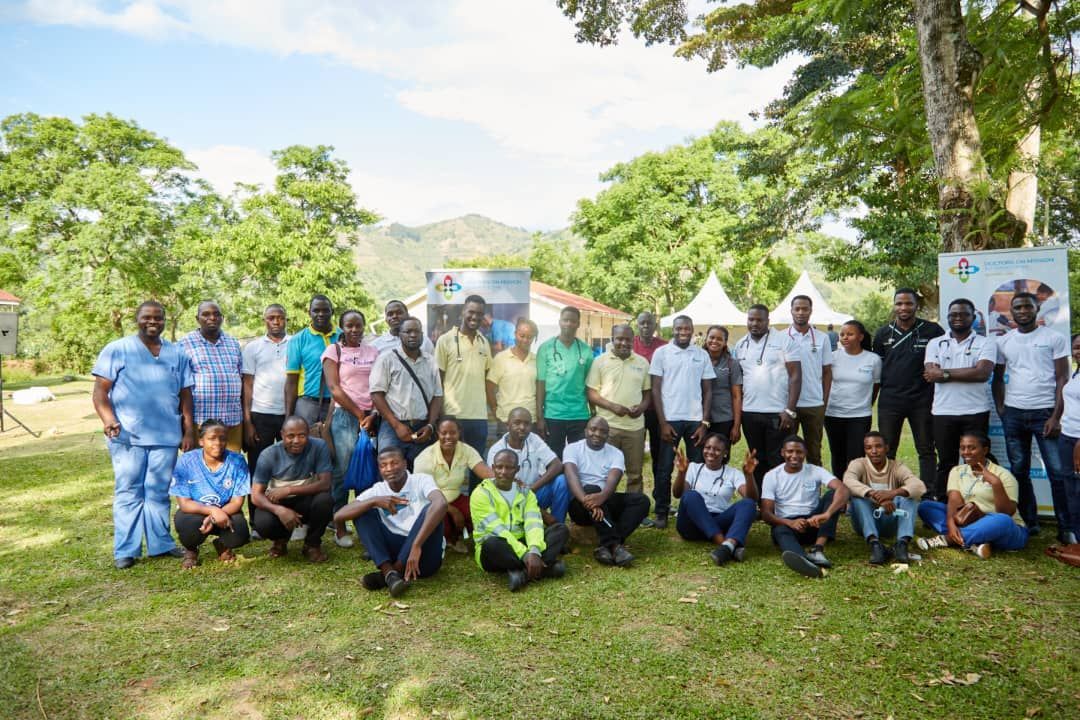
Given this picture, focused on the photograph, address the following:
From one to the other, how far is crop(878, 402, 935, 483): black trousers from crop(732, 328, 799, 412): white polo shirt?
88cm

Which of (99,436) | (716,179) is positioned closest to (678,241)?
(716,179)

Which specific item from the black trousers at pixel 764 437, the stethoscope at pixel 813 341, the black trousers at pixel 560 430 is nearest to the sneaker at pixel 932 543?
the black trousers at pixel 764 437

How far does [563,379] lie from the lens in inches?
246

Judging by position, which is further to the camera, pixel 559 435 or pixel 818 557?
pixel 559 435

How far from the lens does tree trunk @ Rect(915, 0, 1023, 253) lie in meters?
6.29

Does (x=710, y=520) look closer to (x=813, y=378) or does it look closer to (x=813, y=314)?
(x=813, y=378)

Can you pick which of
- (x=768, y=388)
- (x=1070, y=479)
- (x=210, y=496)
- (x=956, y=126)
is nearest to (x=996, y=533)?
(x=1070, y=479)

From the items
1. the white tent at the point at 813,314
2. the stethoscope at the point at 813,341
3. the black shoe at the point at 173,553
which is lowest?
the black shoe at the point at 173,553

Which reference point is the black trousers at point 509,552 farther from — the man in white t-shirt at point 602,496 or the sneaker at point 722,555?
the sneaker at point 722,555

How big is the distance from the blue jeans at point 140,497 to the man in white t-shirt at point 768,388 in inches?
191

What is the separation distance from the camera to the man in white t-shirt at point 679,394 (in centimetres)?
615

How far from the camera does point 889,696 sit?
126 inches

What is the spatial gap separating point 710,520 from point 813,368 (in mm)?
1750

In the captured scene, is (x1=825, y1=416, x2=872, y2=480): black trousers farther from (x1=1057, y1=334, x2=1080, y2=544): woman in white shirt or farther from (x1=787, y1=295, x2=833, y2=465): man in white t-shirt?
(x1=1057, y1=334, x2=1080, y2=544): woman in white shirt
